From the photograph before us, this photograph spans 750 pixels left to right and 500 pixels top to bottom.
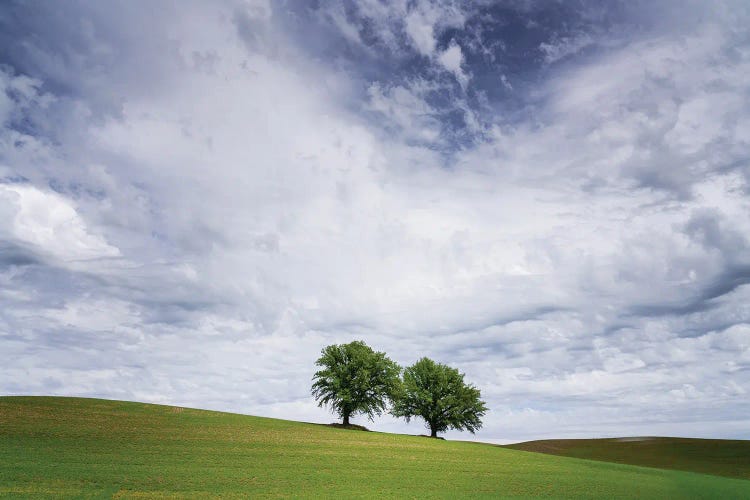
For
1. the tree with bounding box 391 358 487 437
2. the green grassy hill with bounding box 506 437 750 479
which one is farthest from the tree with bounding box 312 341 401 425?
the green grassy hill with bounding box 506 437 750 479

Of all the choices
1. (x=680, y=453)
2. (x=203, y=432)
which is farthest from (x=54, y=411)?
(x=680, y=453)

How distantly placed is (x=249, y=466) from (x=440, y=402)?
1938 inches

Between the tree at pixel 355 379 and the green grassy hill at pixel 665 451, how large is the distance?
87.3ft

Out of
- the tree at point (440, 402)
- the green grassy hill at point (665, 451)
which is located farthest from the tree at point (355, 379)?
the green grassy hill at point (665, 451)

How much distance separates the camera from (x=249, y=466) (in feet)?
121

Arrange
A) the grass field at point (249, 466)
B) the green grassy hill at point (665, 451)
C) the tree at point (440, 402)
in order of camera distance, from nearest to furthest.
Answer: the grass field at point (249, 466), the green grassy hill at point (665, 451), the tree at point (440, 402)

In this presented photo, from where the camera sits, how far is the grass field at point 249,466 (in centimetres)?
2970

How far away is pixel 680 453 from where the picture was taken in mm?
81188

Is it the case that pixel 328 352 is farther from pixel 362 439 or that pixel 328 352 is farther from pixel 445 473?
pixel 445 473

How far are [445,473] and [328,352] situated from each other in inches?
1700

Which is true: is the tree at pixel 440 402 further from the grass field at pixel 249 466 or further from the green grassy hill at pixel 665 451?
the grass field at pixel 249 466

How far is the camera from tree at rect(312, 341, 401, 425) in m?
78.5

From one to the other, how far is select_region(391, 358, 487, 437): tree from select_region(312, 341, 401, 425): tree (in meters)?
Result: 3.93

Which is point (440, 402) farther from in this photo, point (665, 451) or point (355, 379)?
point (665, 451)
